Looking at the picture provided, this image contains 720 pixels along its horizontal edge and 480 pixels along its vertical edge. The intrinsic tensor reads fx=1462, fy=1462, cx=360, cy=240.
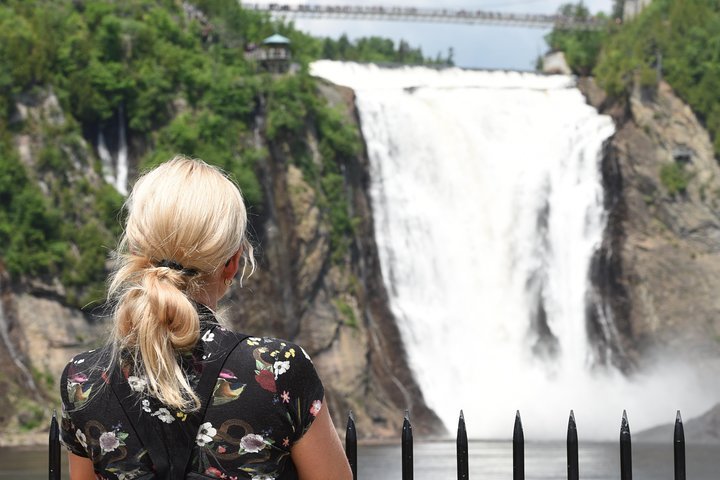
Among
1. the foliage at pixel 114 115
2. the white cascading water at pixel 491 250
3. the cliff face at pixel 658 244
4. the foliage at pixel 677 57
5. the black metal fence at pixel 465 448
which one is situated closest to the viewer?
the black metal fence at pixel 465 448

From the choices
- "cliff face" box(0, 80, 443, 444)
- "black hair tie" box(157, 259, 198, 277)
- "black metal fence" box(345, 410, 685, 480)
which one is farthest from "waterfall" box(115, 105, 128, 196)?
"black hair tie" box(157, 259, 198, 277)

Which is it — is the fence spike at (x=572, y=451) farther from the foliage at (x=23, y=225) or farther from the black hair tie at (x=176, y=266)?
the foliage at (x=23, y=225)

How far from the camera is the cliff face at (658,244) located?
64375 millimetres

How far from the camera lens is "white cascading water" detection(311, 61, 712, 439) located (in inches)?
2379

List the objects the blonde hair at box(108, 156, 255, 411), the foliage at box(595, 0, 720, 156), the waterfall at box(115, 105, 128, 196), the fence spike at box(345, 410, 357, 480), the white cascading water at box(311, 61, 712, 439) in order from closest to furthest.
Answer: the blonde hair at box(108, 156, 255, 411), the fence spike at box(345, 410, 357, 480), the waterfall at box(115, 105, 128, 196), the white cascading water at box(311, 61, 712, 439), the foliage at box(595, 0, 720, 156)

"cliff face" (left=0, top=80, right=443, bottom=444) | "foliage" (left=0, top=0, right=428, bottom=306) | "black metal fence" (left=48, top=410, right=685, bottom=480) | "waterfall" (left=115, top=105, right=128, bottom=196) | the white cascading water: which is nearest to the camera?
"black metal fence" (left=48, top=410, right=685, bottom=480)

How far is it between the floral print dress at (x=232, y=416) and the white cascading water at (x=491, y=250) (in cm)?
5247

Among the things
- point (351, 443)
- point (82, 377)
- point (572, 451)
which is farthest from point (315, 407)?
point (572, 451)

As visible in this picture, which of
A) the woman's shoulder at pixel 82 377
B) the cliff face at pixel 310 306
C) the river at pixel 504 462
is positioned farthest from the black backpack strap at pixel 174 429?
the cliff face at pixel 310 306

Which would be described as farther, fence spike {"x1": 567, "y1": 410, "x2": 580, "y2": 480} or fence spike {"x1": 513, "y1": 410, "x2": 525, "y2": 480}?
fence spike {"x1": 567, "y1": 410, "x2": 580, "y2": 480}

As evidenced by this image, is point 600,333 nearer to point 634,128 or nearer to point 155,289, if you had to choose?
point 634,128

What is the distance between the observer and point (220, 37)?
6316 centimetres

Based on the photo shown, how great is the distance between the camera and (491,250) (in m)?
63.2

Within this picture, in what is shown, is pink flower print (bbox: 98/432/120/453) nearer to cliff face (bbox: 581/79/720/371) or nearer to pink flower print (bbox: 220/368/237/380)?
pink flower print (bbox: 220/368/237/380)
